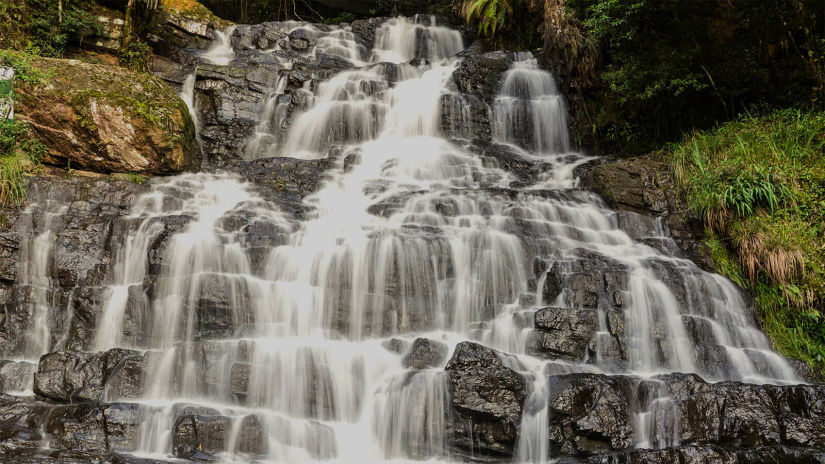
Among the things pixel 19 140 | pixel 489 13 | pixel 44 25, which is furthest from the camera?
pixel 489 13

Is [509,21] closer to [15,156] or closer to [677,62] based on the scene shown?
[677,62]

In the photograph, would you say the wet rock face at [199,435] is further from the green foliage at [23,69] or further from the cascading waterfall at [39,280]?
the green foliage at [23,69]

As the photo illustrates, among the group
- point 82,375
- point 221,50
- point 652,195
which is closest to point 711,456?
point 652,195

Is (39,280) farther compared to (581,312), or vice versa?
(39,280)

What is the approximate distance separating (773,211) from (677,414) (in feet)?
14.9

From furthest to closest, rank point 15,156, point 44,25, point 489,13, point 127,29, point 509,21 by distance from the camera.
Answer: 1. point 509,21
2. point 489,13
3. point 127,29
4. point 44,25
5. point 15,156

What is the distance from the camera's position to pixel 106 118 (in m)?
9.94

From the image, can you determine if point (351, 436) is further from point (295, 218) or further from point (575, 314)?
point (295, 218)

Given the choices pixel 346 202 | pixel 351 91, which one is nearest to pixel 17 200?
pixel 346 202

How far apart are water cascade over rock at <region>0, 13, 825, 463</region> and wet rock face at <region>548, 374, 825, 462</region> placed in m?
0.02

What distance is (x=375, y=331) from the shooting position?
732 centimetres

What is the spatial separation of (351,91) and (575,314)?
28.5 ft

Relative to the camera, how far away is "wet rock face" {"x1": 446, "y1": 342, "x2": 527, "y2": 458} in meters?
5.80

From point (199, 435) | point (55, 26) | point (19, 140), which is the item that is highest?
point (55, 26)
